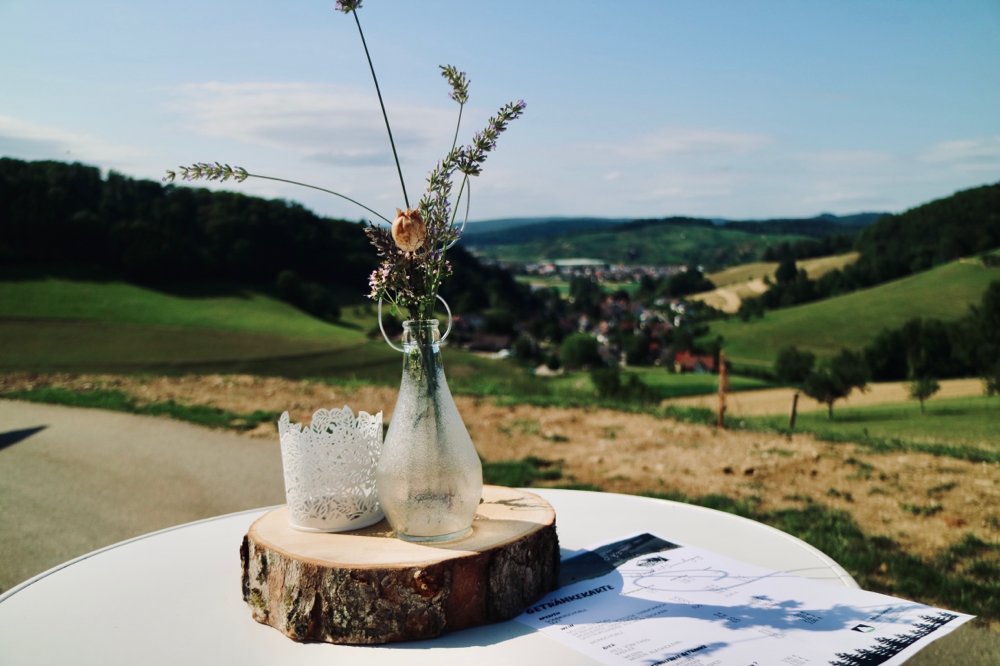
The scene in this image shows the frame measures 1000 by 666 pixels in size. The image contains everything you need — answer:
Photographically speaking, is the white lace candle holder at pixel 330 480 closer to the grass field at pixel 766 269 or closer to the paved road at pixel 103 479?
the paved road at pixel 103 479

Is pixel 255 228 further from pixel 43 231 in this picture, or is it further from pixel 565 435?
pixel 565 435

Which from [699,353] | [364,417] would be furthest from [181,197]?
[364,417]

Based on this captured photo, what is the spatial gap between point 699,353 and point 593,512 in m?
7.96

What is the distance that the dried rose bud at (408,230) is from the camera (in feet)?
3.90

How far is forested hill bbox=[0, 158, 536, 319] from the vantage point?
21.4 feet

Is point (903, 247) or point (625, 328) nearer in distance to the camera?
point (903, 247)

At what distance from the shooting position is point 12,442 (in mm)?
4527

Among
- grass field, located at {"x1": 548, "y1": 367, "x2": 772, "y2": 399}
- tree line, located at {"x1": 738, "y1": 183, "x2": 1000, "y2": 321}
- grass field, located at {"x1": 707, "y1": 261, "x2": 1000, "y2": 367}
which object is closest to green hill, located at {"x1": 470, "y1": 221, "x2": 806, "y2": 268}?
tree line, located at {"x1": 738, "y1": 183, "x2": 1000, "y2": 321}

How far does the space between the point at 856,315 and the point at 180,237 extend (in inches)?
339

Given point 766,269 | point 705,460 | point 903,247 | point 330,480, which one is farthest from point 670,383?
point 330,480

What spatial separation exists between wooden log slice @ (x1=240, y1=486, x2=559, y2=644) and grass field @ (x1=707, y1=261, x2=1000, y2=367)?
7.04 m

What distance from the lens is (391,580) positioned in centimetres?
118

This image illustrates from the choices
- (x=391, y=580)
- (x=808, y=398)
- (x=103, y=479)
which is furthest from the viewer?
(x=808, y=398)

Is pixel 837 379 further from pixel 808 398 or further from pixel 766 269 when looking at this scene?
pixel 766 269
